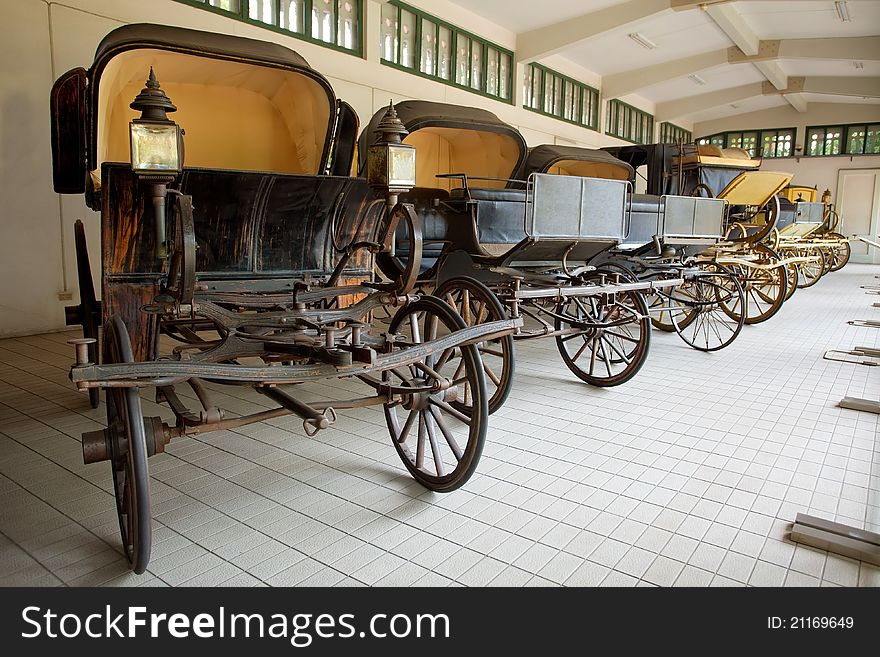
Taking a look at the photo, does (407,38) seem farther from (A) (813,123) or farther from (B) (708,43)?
A: (A) (813,123)

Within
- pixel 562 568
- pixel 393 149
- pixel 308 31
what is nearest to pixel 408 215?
pixel 393 149

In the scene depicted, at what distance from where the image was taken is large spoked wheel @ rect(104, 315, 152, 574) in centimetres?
189

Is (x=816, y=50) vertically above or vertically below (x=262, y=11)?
above

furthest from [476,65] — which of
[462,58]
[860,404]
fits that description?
[860,404]

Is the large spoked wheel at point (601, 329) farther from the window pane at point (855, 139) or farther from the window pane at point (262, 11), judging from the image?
the window pane at point (855, 139)

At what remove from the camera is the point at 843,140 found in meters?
20.7

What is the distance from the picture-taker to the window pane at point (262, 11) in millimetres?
7812

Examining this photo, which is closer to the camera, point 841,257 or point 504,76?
point 504,76

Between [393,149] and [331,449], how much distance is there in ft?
4.76

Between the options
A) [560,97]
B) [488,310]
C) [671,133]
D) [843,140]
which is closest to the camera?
[488,310]

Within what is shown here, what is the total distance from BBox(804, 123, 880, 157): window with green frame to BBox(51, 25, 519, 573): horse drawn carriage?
21.3m

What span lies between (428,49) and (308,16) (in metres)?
2.57

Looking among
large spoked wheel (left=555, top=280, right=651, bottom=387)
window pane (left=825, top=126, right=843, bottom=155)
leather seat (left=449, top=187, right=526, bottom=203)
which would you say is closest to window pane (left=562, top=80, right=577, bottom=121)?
window pane (left=825, top=126, right=843, bottom=155)

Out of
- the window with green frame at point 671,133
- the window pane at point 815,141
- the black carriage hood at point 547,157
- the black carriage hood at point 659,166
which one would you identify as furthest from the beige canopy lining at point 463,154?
the window pane at point 815,141
